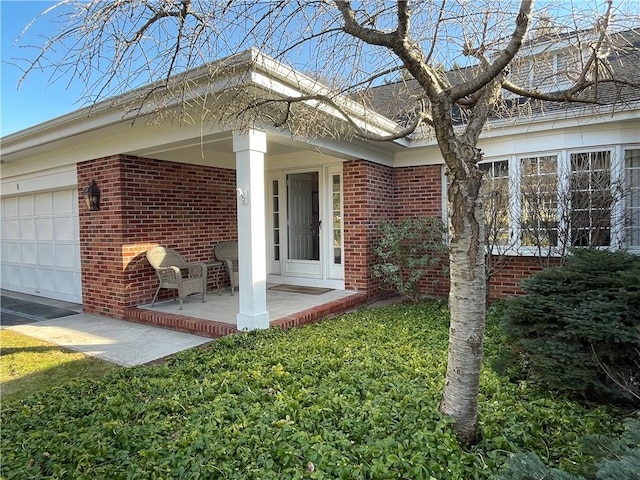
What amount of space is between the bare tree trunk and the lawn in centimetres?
33

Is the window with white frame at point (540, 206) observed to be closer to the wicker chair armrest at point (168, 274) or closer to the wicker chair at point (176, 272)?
the wicker chair at point (176, 272)

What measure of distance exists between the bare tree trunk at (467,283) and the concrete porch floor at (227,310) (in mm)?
3281

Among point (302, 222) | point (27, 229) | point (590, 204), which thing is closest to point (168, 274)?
point (302, 222)

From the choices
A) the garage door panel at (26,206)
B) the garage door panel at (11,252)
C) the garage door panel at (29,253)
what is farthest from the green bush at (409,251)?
the garage door panel at (11,252)

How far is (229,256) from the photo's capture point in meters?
7.95

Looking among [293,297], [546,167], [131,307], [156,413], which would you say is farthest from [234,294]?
[546,167]

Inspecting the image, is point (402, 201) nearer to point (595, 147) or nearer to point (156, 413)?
point (595, 147)

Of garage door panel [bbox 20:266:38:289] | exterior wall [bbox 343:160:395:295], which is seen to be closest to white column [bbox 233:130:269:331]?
exterior wall [bbox 343:160:395:295]

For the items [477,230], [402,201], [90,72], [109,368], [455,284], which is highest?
[90,72]

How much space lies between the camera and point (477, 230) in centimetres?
229

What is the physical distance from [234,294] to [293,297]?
1211 millimetres

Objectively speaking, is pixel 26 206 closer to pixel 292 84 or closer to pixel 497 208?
pixel 292 84

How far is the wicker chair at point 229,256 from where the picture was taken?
7496 millimetres

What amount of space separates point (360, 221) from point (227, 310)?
2.78 m
